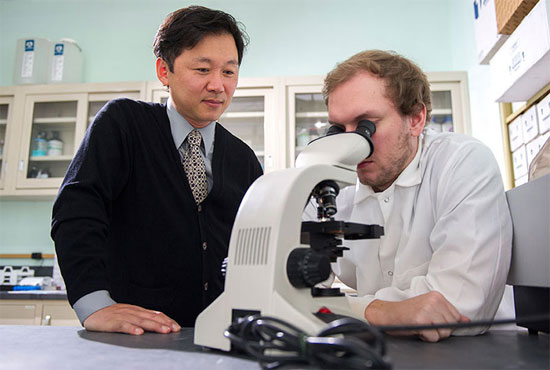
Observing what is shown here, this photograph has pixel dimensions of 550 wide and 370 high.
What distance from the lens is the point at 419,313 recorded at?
76 centimetres

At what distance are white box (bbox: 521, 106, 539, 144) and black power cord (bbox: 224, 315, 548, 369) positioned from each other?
1.65 meters

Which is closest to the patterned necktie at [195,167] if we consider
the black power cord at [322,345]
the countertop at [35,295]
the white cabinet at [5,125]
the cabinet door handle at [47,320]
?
the black power cord at [322,345]

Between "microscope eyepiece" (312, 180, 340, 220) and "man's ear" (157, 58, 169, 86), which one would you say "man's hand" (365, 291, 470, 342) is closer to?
"microscope eyepiece" (312, 180, 340, 220)

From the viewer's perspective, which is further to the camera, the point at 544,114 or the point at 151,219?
the point at 544,114

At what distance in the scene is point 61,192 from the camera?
3.51ft

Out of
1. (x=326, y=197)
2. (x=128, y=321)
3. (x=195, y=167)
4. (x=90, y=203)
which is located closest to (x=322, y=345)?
(x=326, y=197)

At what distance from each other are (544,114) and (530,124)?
0.53ft

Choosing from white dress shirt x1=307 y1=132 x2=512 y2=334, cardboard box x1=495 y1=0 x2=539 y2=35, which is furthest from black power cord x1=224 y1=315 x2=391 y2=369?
cardboard box x1=495 y1=0 x2=539 y2=35

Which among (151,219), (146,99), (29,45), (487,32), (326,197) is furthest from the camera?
(29,45)

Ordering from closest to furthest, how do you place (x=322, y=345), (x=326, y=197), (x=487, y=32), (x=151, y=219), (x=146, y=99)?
(x=322, y=345), (x=326, y=197), (x=151, y=219), (x=487, y=32), (x=146, y=99)

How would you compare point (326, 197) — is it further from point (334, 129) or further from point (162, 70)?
point (162, 70)

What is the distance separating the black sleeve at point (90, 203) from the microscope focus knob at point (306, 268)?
0.54 metres

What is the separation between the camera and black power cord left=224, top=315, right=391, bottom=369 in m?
0.42

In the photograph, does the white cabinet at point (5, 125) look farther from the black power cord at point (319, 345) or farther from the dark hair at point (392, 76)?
the black power cord at point (319, 345)
